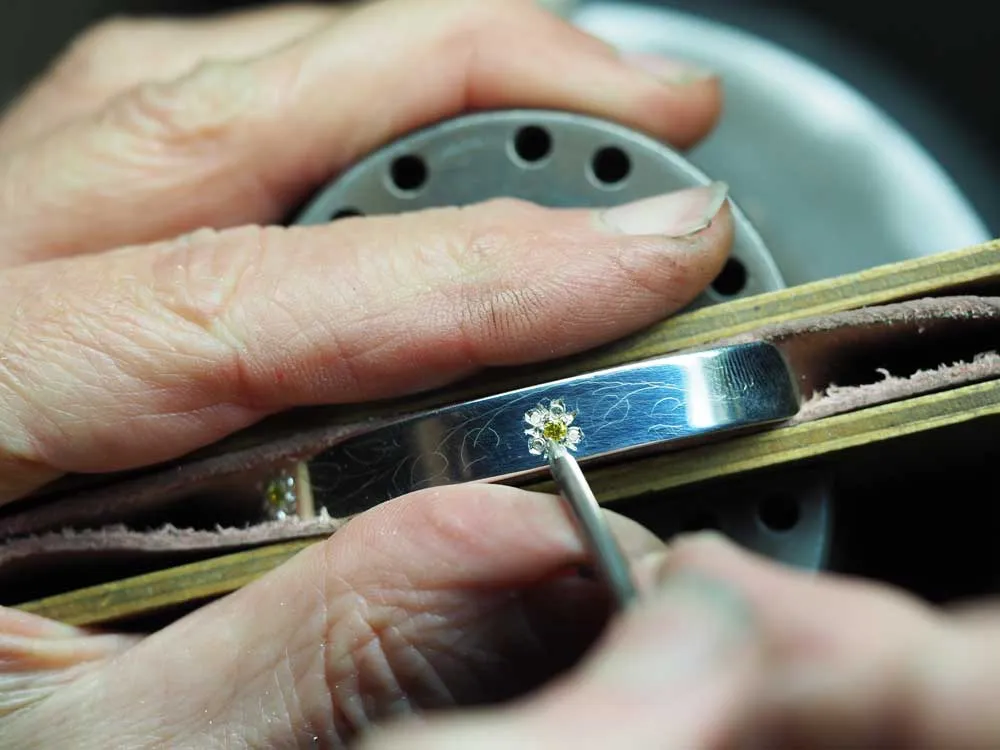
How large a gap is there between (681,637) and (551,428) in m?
0.22

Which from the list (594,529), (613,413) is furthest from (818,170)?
(594,529)

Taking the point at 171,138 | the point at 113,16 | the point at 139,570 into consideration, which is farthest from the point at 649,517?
the point at 113,16

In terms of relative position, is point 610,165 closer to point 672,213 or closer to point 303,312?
point 672,213

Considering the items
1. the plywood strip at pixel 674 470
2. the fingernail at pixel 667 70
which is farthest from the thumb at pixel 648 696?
the fingernail at pixel 667 70

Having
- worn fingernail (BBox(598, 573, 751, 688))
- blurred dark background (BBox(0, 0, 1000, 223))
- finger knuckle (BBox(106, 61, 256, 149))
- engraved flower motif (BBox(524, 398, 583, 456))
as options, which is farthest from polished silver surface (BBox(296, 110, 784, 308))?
blurred dark background (BBox(0, 0, 1000, 223))

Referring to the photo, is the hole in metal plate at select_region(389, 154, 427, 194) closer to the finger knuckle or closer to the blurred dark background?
the finger knuckle

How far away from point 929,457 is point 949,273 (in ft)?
0.64

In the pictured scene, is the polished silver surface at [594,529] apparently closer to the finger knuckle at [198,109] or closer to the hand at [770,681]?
the hand at [770,681]

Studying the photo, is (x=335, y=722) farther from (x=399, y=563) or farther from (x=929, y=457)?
(x=929, y=457)

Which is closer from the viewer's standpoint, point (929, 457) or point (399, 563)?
point (399, 563)

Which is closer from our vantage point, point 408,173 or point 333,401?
point 333,401

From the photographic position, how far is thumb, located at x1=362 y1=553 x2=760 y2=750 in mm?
289

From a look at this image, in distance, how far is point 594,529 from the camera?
0.44 m

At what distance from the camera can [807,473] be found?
698 millimetres
